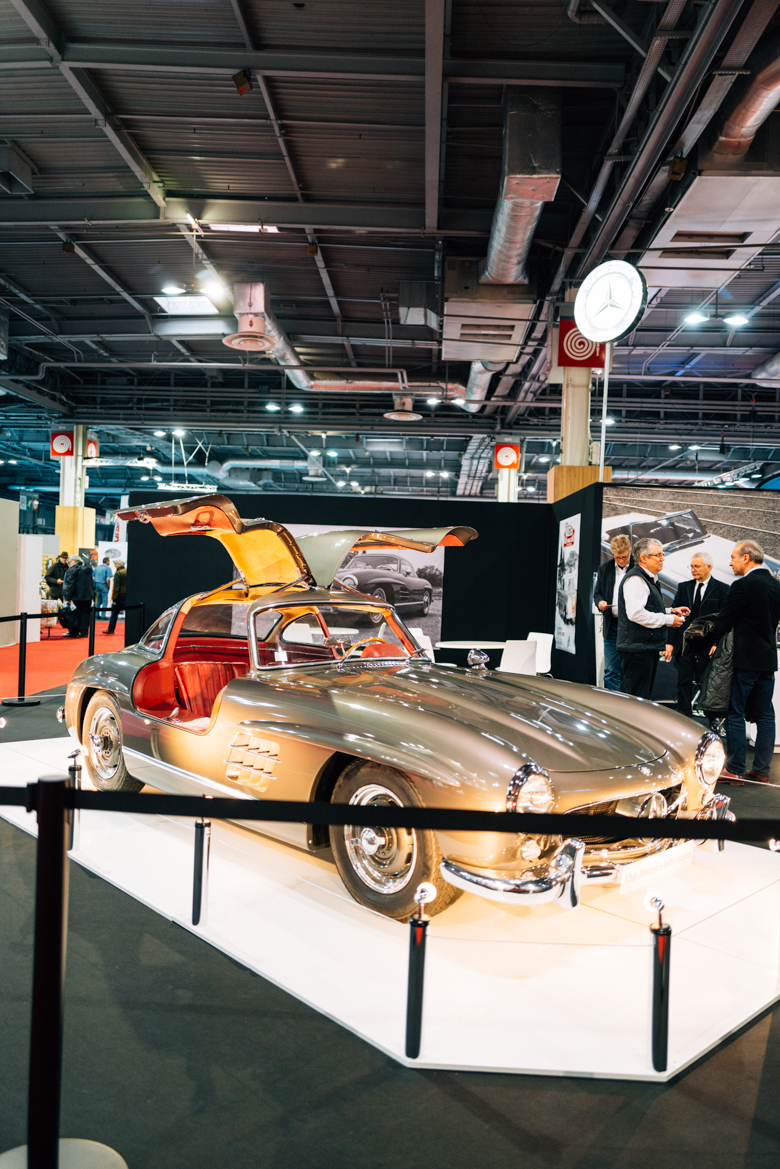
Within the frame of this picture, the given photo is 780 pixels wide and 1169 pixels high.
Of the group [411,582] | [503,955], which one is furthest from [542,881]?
[411,582]

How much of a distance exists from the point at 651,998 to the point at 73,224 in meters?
9.53

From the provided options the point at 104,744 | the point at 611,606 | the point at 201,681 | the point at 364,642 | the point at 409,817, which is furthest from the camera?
the point at 611,606

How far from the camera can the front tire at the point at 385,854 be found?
2965 millimetres

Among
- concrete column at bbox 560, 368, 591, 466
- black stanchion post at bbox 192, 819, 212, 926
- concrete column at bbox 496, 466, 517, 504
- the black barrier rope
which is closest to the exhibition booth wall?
concrete column at bbox 560, 368, 591, 466

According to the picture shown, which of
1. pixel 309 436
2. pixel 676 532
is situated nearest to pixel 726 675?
pixel 676 532

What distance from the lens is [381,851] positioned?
3.17 meters

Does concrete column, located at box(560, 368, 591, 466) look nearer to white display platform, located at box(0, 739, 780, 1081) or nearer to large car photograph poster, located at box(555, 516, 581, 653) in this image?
large car photograph poster, located at box(555, 516, 581, 653)

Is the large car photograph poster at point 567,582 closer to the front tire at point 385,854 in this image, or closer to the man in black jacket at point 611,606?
the man in black jacket at point 611,606

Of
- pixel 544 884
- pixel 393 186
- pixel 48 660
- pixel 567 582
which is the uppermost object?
pixel 393 186

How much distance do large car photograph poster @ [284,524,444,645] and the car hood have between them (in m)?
7.06

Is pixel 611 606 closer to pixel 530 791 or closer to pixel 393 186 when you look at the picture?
pixel 530 791

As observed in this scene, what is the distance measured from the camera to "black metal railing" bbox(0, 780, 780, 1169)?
1.76m

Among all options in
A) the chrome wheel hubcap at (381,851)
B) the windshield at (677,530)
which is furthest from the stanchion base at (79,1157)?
the windshield at (677,530)

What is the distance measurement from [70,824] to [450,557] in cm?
948
